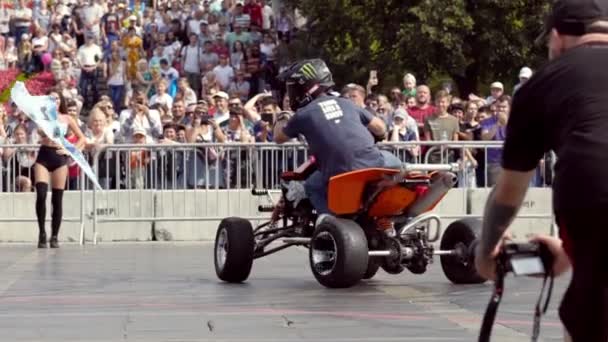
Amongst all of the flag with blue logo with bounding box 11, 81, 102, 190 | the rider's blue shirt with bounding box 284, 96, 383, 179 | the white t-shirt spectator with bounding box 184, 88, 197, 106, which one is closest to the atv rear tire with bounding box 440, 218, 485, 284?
the rider's blue shirt with bounding box 284, 96, 383, 179

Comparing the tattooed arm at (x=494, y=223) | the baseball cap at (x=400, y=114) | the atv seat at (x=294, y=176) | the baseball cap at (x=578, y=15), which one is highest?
the baseball cap at (x=578, y=15)

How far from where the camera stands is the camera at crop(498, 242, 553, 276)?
5.27 m

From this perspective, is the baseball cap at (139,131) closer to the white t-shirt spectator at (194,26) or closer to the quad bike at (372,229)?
the quad bike at (372,229)

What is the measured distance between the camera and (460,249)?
13305 mm

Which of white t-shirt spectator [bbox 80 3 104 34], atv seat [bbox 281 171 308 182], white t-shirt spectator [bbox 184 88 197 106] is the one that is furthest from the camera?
white t-shirt spectator [bbox 80 3 104 34]

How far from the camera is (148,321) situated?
1105 centimetres

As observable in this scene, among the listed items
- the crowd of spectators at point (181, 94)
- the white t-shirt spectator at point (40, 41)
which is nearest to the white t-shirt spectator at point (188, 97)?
the crowd of spectators at point (181, 94)

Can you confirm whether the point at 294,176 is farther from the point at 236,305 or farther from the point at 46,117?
the point at 46,117

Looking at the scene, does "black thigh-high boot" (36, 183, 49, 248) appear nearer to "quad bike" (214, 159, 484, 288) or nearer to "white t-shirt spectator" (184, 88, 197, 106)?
"quad bike" (214, 159, 484, 288)

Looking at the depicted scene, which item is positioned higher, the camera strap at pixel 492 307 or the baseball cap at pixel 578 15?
the baseball cap at pixel 578 15

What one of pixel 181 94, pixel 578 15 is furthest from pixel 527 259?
pixel 181 94

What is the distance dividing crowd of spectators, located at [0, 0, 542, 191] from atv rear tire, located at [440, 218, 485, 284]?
3497 millimetres

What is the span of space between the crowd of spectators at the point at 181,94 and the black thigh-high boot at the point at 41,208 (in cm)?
120

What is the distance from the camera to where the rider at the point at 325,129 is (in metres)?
13.6
